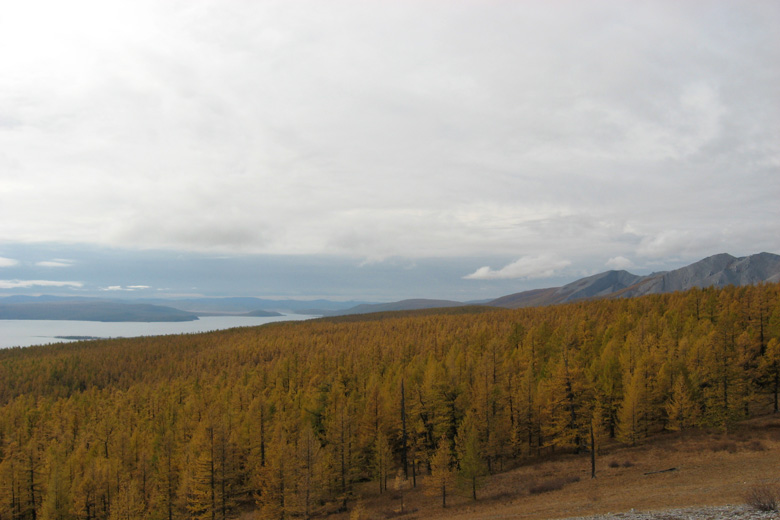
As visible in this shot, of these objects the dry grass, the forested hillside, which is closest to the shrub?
the dry grass

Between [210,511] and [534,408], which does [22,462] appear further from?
[534,408]

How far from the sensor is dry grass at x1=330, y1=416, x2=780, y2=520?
112 feet

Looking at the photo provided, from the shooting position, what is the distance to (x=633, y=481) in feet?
139

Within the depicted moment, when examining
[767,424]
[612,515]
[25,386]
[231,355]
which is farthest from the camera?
[231,355]

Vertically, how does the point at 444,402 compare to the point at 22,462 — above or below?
above

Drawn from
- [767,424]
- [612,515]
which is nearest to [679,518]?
[612,515]

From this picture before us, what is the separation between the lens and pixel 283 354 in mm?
141750

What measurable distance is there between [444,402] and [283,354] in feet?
308

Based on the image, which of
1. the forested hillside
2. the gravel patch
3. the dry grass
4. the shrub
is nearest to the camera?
the gravel patch

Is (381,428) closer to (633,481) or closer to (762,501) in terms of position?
(633,481)

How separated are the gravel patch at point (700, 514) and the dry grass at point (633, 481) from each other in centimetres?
231

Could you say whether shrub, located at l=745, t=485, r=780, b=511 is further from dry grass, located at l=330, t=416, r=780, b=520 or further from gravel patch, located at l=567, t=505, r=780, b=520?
dry grass, located at l=330, t=416, r=780, b=520

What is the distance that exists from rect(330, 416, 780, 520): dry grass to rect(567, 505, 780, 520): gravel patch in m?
2.31

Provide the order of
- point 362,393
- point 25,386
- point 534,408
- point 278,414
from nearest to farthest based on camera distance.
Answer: point 534,408 → point 278,414 → point 362,393 → point 25,386
